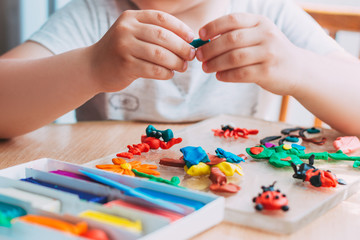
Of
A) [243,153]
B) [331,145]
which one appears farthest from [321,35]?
[243,153]

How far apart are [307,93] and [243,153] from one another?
0.19 metres

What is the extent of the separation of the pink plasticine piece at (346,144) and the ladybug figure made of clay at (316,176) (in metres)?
0.16

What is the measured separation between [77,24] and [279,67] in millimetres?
504

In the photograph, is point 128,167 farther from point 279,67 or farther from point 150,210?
point 279,67

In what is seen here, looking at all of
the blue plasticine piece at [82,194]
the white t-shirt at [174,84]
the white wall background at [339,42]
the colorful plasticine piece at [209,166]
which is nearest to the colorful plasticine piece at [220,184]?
the colorful plasticine piece at [209,166]

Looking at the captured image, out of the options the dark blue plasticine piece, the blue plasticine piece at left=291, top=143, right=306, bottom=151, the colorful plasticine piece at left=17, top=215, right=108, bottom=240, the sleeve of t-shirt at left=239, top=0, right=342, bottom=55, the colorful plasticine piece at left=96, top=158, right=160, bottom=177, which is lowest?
the colorful plasticine piece at left=96, top=158, right=160, bottom=177

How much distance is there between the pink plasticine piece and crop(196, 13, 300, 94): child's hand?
0.13 meters

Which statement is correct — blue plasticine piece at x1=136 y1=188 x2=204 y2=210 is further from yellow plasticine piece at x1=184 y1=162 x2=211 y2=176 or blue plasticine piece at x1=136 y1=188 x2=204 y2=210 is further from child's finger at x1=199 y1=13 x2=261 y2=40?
child's finger at x1=199 y1=13 x2=261 y2=40

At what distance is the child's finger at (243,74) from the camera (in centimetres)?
58

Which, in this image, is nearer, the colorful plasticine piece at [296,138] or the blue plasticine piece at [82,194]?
the blue plasticine piece at [82,194]

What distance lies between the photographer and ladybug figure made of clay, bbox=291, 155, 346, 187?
1.42ft

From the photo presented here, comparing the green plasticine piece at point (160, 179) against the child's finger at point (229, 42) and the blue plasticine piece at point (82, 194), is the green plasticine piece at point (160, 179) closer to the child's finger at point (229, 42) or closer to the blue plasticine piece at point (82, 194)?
the blue plasticine piece at point (82, 194)

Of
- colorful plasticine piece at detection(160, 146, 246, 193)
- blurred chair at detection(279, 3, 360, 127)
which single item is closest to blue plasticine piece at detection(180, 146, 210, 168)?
colorful plasticine piece at detection(160, 146, 246, 193)

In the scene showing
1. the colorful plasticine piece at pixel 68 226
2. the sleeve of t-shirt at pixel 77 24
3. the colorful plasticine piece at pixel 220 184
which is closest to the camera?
the colorful plasticine piece at pixel 68 226
